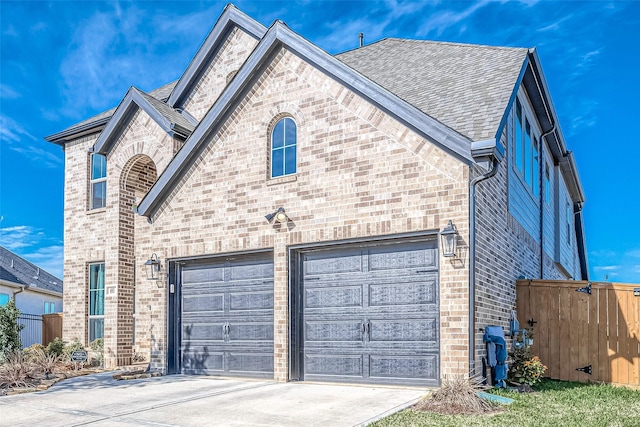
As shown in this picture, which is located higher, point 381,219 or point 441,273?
point 381,219

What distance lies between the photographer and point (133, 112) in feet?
53.2

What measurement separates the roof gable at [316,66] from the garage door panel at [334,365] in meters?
4.03

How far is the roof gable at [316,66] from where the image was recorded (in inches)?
390

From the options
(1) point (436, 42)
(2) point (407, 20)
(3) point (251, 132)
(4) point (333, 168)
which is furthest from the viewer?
(2) point (407, 20)

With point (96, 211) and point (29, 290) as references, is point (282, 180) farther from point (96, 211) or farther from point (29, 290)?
point (29, 290)

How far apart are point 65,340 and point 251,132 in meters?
9.47

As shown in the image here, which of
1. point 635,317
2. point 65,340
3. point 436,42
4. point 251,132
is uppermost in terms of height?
point 436,42

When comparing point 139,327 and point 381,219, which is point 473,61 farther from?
point 139,327

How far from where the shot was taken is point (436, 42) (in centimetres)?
1545

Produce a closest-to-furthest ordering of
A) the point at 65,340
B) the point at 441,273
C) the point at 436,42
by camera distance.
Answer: the point at 441,273, the point at 436,42, the point at 65,340

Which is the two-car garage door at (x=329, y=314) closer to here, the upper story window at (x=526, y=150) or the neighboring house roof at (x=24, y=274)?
A: the upper story window at (x=526, y=150)

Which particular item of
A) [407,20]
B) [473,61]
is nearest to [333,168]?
[473,61]

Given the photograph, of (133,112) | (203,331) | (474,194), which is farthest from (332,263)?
(133,112)

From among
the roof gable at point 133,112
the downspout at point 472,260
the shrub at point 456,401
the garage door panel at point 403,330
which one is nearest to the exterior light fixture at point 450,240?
the downspout at point 472,260
